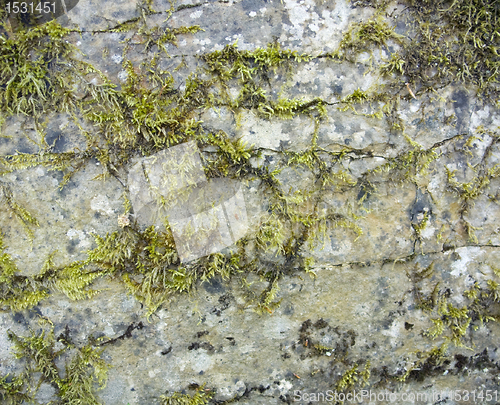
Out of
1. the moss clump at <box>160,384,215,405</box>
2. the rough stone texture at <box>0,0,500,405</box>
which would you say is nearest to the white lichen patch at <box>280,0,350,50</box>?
the rough stone texture at <box>0,0,500,405</box>

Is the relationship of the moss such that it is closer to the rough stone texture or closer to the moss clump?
the rough stone texture

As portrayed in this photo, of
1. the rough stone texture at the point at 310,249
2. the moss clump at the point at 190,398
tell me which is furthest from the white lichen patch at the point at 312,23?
the moss clump at the point at 190,398

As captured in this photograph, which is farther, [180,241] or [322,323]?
[322,323]

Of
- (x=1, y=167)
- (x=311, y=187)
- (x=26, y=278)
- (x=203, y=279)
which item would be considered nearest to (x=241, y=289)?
(x=203, y=279)

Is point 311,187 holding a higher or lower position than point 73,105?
lower

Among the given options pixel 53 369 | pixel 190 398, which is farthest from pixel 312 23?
pixel 53 369

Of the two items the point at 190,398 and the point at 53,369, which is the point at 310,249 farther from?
the point at 53,369

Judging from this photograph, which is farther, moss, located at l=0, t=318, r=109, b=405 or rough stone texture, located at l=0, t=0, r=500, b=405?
moss, located at l=0, t=318, r=109, b=405

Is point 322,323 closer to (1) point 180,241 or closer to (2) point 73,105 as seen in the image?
(1) point 180,241
